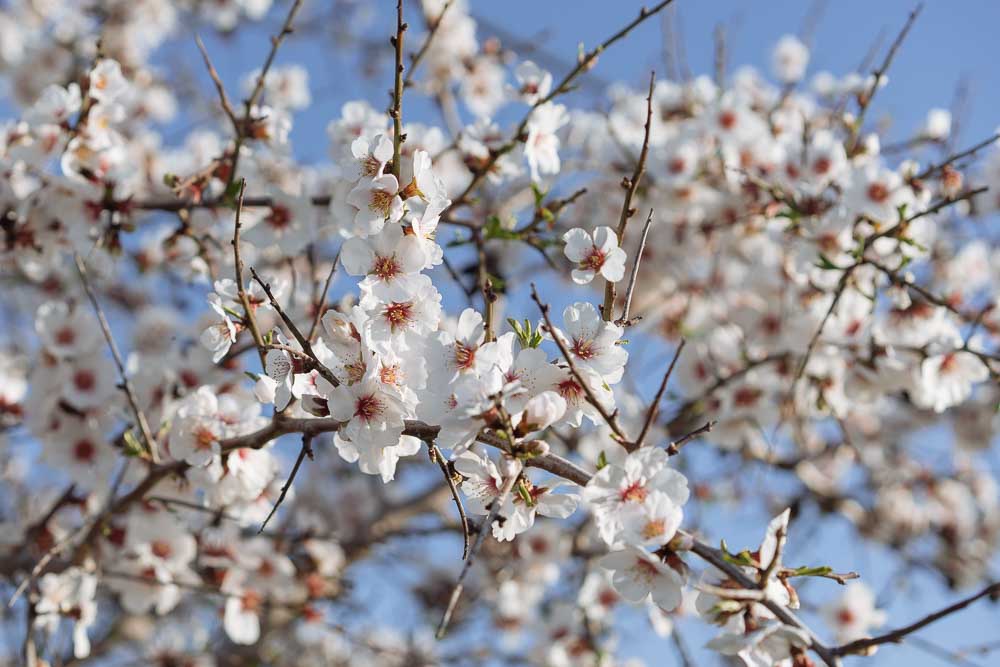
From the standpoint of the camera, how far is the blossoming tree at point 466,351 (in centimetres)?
143

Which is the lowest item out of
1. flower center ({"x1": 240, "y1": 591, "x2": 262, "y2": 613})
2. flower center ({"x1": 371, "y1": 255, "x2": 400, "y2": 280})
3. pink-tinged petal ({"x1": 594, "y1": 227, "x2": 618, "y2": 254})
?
flower center ({"x1": 240, "y1": 591, "x2": 262, "y2": 613})

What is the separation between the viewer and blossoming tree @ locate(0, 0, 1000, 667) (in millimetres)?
1427

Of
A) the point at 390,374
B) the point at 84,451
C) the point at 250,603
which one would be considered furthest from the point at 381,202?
the point at 250,603

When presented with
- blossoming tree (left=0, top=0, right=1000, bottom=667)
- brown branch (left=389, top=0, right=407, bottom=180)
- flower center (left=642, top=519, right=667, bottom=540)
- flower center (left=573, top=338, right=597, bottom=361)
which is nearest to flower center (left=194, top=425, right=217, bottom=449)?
blossoming tree (left=0, top=0, right=1000, bottom=667)

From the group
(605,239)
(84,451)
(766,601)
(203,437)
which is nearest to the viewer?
(766,601)

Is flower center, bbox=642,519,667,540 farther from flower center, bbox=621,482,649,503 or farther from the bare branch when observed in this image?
the bare branch

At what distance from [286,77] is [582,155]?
1.69m

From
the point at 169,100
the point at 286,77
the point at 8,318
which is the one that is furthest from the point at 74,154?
the point at 169,100

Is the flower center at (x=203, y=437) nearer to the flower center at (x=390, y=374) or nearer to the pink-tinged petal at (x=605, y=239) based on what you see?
the flower center at (x=390, y=374)

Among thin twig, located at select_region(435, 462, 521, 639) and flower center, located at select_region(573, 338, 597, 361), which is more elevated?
flower center, located at select_region(573, 338, 597, 361)

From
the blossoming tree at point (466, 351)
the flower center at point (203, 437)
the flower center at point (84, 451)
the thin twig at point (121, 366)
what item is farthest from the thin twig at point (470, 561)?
the flower center at point (84, 451)

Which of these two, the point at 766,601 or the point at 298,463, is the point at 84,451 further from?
→ the point at 766,601

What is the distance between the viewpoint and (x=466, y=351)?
1430mm

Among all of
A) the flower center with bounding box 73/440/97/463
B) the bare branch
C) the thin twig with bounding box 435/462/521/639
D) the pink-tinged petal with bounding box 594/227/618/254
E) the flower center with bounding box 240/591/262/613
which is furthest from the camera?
the flower center with bounding box 240/591/262/613
